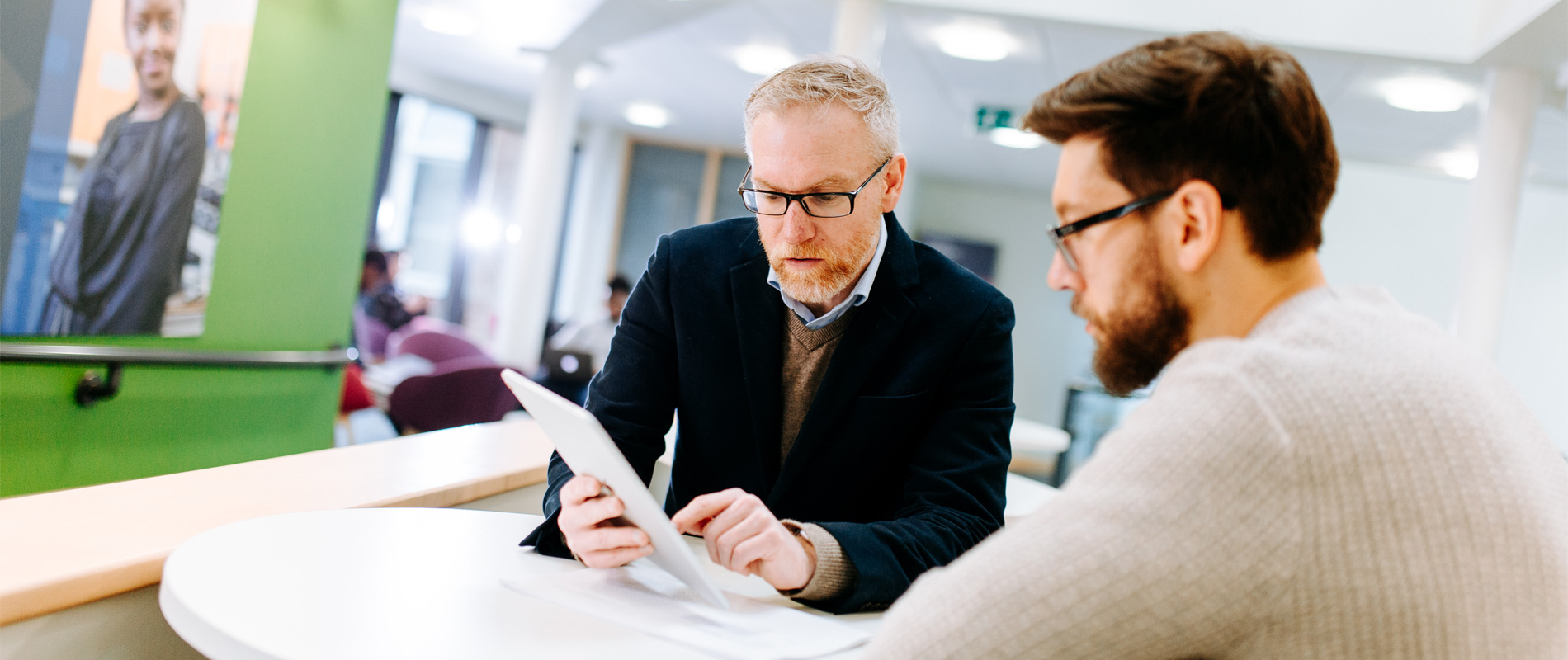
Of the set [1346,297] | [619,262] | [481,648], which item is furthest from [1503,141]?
[619,262]

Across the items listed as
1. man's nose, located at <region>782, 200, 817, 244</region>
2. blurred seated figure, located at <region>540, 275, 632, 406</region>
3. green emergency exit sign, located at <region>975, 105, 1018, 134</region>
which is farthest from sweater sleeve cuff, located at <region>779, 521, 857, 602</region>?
green emergency exit sign, located at <region>975, 105, 1018, 134</region>

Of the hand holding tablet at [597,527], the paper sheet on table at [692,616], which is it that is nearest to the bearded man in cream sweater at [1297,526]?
the paper sheet on table at [692,616]

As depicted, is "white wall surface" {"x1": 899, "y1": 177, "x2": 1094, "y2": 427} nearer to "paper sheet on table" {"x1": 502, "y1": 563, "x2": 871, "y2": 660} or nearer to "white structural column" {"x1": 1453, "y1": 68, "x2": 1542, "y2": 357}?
"white structural column" {"x1": 1453, "y1": 68, "x2": 1542, "y2": 357}

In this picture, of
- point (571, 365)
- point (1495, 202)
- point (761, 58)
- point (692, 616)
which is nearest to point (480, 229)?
point (761, 58)

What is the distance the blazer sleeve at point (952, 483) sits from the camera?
1201 millimetres

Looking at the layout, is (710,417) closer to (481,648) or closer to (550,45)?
(481,648)

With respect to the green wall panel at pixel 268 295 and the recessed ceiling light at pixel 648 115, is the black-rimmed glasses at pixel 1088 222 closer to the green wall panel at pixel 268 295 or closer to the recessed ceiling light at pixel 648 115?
the green wall panel at pixel 268 295

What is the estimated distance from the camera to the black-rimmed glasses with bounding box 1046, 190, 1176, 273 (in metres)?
0.86

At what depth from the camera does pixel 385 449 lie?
5.96ft

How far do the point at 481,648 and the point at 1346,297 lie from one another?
82 centimetres

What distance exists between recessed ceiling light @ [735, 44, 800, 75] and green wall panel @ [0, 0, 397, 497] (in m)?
3.52

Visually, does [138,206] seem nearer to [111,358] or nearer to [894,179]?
[111,358]

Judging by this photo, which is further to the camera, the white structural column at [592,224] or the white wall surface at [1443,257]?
the white structural column at [592,224]

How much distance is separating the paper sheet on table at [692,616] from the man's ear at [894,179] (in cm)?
73
